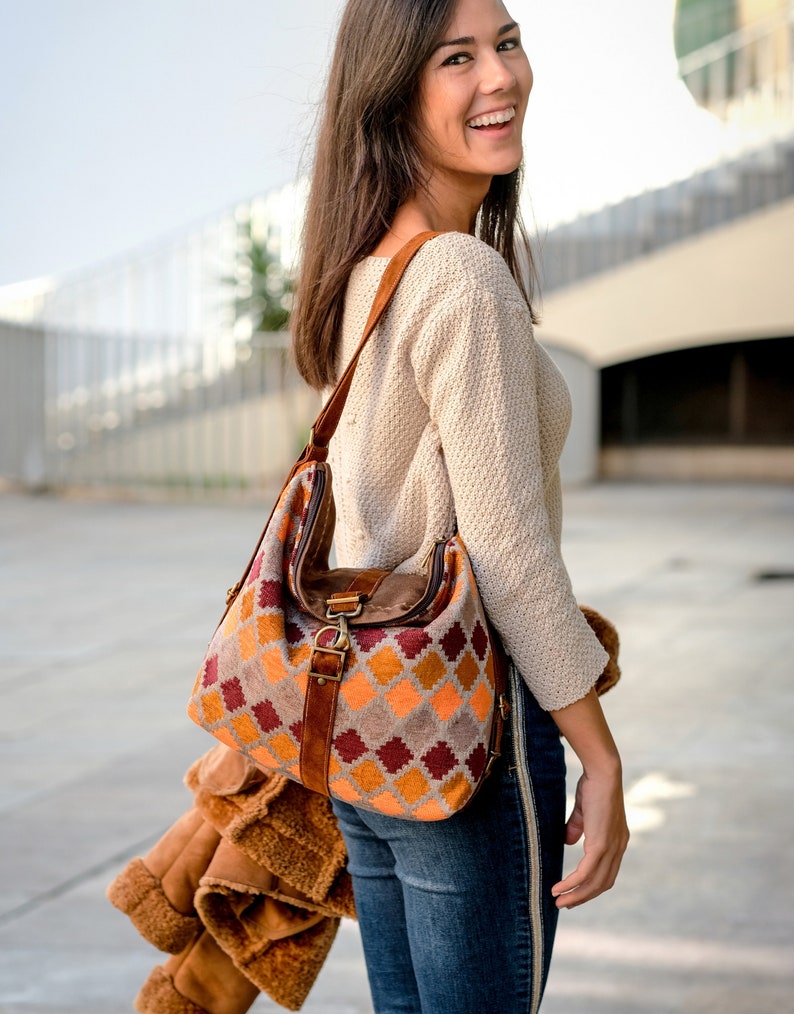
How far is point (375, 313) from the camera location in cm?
142

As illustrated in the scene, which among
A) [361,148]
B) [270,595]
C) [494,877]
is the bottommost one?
[494,877]

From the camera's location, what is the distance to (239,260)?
16.0 m

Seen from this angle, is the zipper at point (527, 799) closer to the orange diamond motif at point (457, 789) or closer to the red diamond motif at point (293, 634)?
the orange diamond motif at point (457, 789)

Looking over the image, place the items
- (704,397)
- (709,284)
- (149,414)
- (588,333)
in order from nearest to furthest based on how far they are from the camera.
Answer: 1. (149,414)
2. (709,284)
3. (588,333)
4. (704,397)

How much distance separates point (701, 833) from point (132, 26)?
20.2m

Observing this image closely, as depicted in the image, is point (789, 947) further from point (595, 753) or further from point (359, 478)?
point (359, 478)

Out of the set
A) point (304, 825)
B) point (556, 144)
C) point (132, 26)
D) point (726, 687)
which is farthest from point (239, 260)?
point (304, 825)

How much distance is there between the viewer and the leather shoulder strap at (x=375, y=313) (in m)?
1.42

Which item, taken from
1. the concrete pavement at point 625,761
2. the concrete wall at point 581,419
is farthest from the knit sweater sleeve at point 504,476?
the concrete wall at point 581,419

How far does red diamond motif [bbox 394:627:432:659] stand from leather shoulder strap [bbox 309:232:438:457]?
0.27m

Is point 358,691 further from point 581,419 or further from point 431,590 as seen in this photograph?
point 581,419

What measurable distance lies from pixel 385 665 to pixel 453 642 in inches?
3.0

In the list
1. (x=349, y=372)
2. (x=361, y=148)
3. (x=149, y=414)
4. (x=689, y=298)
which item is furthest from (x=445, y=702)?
(x=689, y=298)

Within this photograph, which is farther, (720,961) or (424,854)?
(720,961)
